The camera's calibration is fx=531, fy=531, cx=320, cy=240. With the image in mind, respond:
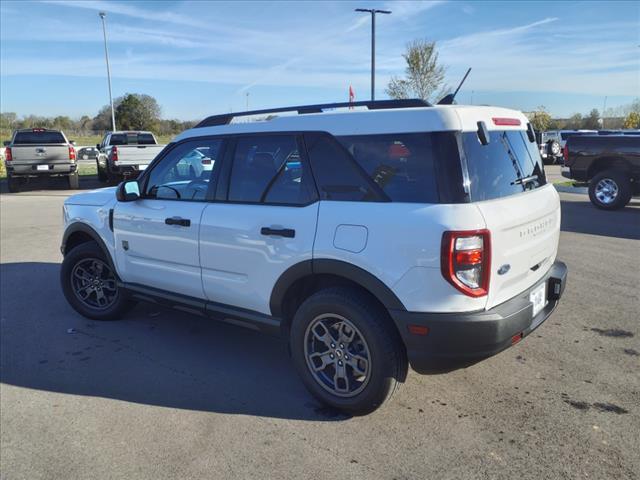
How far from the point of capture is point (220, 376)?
3918 millimetres

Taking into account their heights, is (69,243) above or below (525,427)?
above

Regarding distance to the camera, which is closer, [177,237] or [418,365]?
[418,365]

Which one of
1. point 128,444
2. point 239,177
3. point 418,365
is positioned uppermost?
point 239,177

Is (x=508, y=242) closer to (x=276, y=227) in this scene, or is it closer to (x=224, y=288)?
(x=276, y=227)

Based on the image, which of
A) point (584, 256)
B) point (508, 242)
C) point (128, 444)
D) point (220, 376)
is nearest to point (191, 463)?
point (128, 444)

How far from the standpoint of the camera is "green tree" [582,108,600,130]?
6172 cm

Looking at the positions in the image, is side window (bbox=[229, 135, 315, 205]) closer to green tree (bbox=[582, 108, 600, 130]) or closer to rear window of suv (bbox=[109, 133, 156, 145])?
rear window of suv (bbox=[109, 133, 156, 145])

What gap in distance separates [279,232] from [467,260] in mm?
1212

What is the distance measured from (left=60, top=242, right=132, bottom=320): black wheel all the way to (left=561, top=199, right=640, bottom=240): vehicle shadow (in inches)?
290

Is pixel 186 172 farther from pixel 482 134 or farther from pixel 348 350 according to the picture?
pixel 482 134

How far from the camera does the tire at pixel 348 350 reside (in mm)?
3096

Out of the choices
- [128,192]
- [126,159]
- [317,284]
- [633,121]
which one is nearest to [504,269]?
[317,284]

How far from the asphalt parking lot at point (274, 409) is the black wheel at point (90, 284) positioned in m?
0.14

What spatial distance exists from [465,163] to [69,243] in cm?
419
